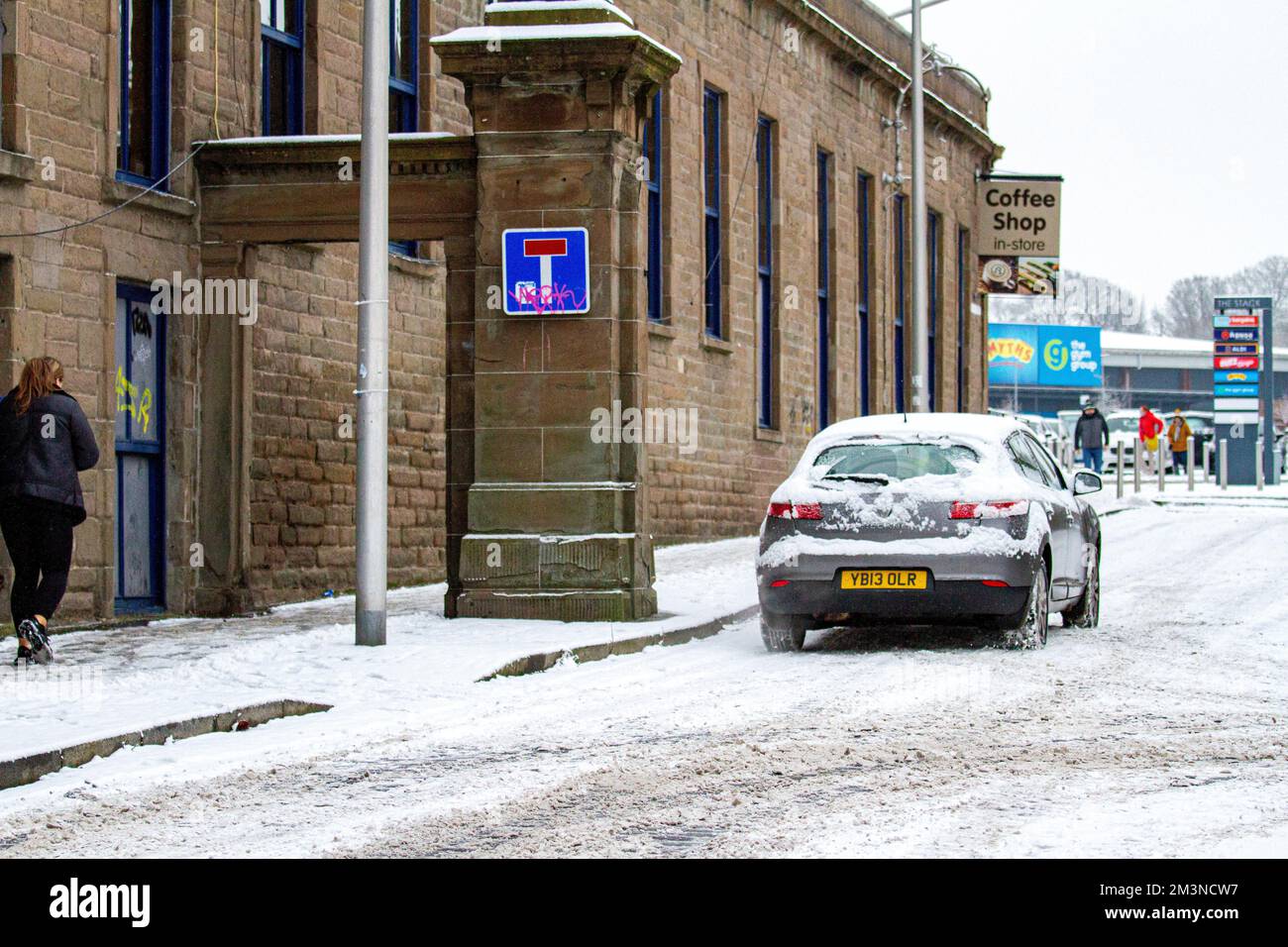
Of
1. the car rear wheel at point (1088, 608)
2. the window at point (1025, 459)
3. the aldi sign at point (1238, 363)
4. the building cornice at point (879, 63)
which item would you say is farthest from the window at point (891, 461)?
the aldi sign at point (1238, 363)

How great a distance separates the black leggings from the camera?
39.1ft

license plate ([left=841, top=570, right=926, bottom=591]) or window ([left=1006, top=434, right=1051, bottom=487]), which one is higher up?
window ([left=1006, top=434, right=1051, bottom=487])

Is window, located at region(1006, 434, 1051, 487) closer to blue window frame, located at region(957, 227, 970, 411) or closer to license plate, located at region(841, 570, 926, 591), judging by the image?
license plate, located at region(841, 570, 926, 591)

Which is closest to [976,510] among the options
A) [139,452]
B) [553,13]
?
[553,13]

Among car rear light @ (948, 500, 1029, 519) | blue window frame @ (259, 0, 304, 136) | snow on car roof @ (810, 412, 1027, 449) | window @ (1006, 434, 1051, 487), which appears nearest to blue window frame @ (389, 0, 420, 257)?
blue window frame @ (259, 0, 304, 136)

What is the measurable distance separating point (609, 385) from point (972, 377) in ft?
94.6

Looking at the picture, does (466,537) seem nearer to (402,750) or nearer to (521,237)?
(521,237)

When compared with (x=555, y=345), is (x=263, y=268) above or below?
above

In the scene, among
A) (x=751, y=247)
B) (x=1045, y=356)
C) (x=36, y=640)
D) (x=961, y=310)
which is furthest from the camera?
(x=1045, y=356)

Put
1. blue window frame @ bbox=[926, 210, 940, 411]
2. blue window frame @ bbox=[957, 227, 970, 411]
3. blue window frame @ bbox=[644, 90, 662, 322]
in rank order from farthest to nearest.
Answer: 1. blue window frame @ bbox=[957, 227, 970, 411]
2. blue window frame @ bbox=[926, 210, 940, 411]
3. blue window frame @ bbox=[644, 90, 662, 322]

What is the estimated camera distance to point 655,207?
85.4 ft

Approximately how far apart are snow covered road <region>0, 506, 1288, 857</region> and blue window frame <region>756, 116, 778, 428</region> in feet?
Answer: 56.8

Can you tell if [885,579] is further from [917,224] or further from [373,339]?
[917,224]

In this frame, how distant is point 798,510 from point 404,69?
8.75 meters
